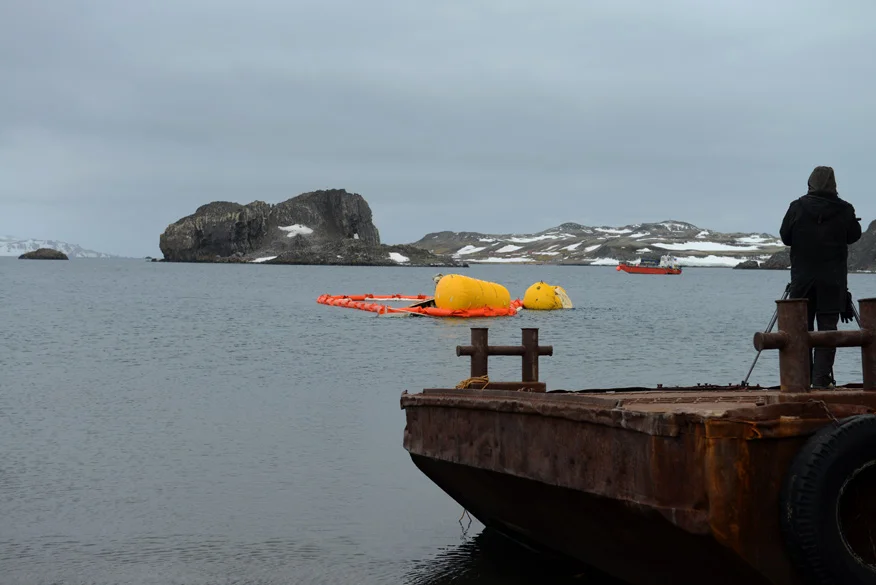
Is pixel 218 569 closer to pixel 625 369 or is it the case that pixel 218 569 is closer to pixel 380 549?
pixel 380 549

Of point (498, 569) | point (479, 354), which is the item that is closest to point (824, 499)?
point (498, 569)

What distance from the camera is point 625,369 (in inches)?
1251

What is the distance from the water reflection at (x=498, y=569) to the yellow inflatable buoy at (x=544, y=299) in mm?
55092

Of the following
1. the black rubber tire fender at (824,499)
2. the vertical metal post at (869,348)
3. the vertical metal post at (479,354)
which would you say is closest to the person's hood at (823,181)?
the vertical metal post at (869,348)

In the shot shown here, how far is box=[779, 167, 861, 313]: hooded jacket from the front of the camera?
1035 centimetres

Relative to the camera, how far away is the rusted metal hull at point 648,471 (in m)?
6.70

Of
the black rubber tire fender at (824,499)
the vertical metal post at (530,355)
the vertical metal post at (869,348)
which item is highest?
the vertical metal post at (869,348)

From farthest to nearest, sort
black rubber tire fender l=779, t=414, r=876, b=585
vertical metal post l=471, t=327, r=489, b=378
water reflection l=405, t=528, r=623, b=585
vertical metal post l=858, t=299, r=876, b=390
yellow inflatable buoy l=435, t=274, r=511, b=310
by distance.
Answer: yellow inflatable buoy l=435, t=274, r=511, b=310
vertical metal post l=471, t=327, r=489, b=378
water reflection l=405, t=528, r=623, b=585
vertical metal post l=858, t=299, r=876, b=390
black rubber tire fender l=779, t=414, r=876, b=585

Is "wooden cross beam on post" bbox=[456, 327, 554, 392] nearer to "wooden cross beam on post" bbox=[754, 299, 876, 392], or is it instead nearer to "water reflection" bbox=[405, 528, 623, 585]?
"water reflection" bbox=[405, 528, 623, 585]

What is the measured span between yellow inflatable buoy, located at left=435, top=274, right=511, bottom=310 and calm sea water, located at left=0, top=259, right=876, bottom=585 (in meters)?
13.2

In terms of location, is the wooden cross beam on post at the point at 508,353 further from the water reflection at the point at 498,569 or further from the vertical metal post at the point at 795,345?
the vertical metal post at the point at 795,345

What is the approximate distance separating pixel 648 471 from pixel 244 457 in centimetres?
973

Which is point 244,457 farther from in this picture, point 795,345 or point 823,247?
point 795,345

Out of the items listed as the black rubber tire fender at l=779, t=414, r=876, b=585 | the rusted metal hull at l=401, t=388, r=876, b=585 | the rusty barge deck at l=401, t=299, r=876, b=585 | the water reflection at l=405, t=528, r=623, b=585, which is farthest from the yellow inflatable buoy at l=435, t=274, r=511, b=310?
the black rubber tire fender at l=779, t=414, r=876, b=585
